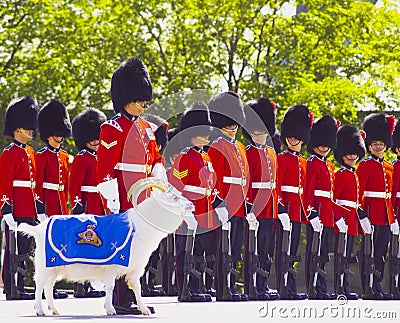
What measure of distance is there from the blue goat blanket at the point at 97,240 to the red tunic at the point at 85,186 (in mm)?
3079

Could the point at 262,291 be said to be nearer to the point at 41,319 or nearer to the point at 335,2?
the point at 41,319

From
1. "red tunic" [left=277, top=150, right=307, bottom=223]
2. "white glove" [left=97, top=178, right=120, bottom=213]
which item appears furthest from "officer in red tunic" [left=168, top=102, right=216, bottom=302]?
"white glove" [left=97, top=178, right=120, bottom=213]

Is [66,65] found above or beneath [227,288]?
above

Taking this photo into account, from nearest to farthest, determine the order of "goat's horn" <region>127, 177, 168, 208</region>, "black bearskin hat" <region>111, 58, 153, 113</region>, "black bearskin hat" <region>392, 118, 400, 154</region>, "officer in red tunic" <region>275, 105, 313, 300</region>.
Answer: "goat's horn" <region>127, 177, 168, 208</region> < "black bearskin hat" <region>111, 58, 153, 113</region> < "officer in red tunic" <region>275, 105, 313, 300</region> < "black bearskin hat" <region>392, 118, 400, 154</region>

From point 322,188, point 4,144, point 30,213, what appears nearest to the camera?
point 30,213

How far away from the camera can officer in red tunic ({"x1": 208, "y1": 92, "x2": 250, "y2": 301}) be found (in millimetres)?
12594

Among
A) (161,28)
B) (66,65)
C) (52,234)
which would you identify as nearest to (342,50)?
(161,28)

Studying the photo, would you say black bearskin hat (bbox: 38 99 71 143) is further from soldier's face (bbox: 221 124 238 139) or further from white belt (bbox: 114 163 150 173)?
white belt (bbox: 114 163 150 173)

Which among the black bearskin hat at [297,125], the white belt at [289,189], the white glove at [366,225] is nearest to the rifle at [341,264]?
the white glove at [366,225]

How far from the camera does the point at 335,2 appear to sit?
25.0m

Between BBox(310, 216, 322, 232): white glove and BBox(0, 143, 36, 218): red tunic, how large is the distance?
2.89m

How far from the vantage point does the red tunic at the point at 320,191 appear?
13.7m

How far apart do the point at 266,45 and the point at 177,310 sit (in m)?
13.9

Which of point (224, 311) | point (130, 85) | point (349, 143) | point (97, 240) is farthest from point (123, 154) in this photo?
point (349, 143)
